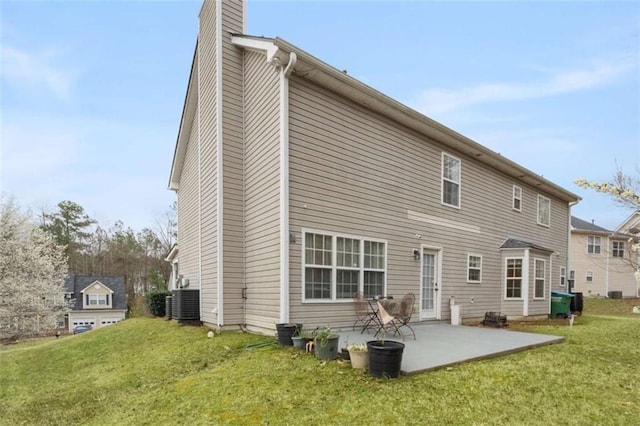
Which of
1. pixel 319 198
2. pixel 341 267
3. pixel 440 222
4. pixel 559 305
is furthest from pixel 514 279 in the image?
pixel 319 198

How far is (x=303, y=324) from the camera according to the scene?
7160mm

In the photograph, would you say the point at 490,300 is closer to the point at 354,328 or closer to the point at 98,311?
the point at 354,328

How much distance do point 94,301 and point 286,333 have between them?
101ft

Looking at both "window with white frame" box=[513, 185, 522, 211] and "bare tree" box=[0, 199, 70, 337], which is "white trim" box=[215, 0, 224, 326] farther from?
"bare tree" box=[0, 199, 70, 337]

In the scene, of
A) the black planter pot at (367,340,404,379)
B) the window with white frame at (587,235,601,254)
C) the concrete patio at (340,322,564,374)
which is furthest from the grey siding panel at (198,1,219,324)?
the window with white frame at (587,235,601,254)

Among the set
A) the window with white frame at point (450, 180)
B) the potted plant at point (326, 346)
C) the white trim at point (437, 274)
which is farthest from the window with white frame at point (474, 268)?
the potted plant at point (326, 346)

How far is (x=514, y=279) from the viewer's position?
12.4 meters

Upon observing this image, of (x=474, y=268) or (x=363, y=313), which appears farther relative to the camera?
(x=474, y=268)

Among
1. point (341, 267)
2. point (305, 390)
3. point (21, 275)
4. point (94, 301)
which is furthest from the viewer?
point (94, 301)

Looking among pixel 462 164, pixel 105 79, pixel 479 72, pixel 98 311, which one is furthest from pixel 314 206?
pixel 98 311

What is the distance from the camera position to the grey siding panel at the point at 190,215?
11.7 metres

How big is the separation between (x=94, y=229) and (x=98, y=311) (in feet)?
27.6

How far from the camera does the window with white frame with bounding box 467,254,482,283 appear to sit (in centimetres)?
1141

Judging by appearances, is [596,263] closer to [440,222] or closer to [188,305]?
[440,222]
